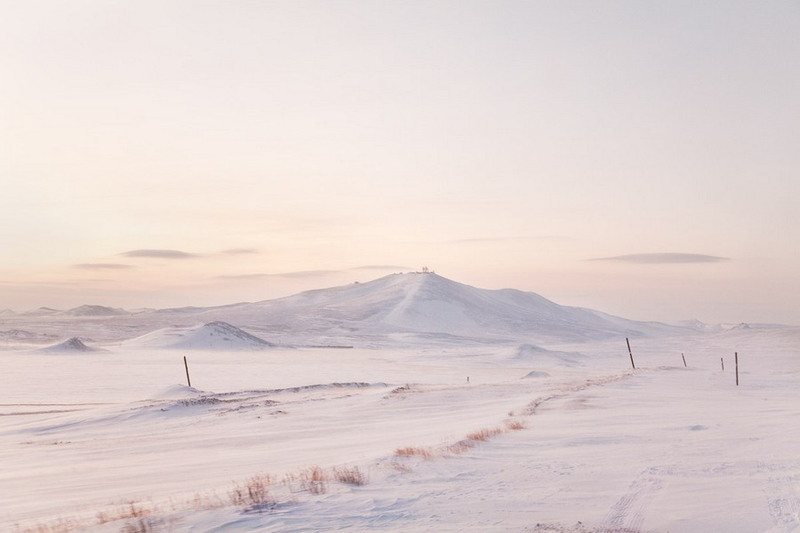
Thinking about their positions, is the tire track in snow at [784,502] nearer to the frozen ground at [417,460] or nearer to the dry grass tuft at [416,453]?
the frozen ground at [417,460]

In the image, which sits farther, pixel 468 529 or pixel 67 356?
pixel 67 356

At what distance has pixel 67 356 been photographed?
193 ft

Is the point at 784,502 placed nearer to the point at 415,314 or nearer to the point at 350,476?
the point at 350,476

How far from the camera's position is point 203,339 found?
78.0 metres

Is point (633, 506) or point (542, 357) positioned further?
point (542, 357)

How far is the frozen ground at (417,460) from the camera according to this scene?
6.61 meters

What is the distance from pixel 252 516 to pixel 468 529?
1.89m

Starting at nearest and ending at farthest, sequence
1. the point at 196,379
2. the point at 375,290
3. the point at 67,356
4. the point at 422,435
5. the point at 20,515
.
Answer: the point at 20,515 < the point at 422,435 < the point at 196,379 < the point at 67,356 < the point at 375,290

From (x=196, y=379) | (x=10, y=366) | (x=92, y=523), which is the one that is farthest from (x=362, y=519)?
(x=10, y=366)

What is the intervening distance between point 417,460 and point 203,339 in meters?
72.1

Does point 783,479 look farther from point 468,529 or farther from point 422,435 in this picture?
point 422,435

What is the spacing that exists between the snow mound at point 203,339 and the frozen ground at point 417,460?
43.7 meters

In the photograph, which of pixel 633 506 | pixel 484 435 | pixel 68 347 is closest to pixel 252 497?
pixel 633 506

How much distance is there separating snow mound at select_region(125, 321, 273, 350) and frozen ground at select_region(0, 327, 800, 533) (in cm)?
4370
